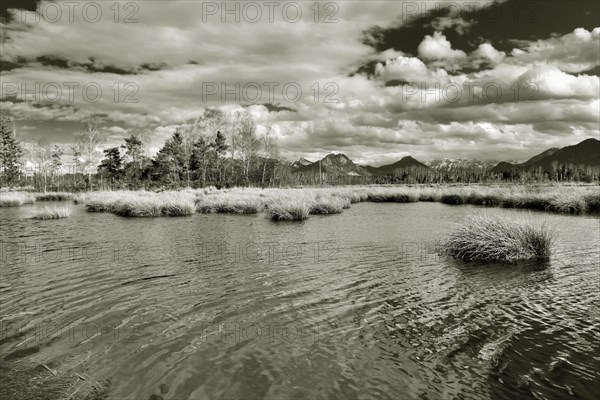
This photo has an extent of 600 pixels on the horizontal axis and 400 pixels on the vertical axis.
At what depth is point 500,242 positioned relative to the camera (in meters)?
10.6

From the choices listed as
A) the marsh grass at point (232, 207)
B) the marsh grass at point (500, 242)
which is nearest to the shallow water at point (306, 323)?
the marsh grass at point (500, 242)

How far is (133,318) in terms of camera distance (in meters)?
6.16

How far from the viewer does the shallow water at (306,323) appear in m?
4.27

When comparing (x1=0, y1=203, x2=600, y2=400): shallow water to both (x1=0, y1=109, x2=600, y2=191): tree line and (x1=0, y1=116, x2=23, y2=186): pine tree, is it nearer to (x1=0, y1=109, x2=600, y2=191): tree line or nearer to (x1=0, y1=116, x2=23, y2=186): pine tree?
(x1=0, y1=109, x2=600, y2=191): tree line

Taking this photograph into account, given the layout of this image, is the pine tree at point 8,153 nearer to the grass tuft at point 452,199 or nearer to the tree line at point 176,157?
the tree line at point 176,157

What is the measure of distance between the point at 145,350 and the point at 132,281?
3709 millimetres

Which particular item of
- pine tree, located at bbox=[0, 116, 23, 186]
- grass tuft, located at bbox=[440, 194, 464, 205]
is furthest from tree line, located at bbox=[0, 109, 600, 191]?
grass tuft, located at bbox=[440, 194, 464, 205]

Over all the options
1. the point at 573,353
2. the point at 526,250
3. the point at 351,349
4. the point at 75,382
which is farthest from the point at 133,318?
the point at 526,250

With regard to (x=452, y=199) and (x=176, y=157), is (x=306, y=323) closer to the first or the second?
(x=452, y=199)

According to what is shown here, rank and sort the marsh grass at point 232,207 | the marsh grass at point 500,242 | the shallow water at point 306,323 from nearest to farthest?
the shallow water at point 306,323
the marsh grass at point 500,242
the marsh grass at point 232,207

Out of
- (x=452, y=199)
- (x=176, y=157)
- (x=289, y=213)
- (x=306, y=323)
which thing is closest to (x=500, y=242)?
(x=306, y=323)

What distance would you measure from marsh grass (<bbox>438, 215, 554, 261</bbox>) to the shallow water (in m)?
0.59

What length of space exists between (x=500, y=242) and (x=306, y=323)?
720 centimetres

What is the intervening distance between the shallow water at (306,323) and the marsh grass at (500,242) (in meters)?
0.59
